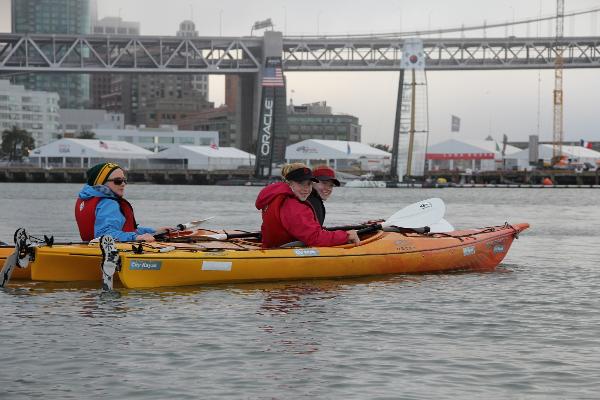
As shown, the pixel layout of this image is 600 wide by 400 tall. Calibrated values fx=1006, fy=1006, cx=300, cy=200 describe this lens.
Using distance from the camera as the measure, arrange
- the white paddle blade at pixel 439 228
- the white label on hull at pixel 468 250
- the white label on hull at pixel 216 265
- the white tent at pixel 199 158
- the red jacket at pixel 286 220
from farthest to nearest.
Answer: the white tent at pixel 199 158 → the white paddle blade at pixel 439 228 → the white label on hull at pixel 468 250 → the red jacket at pixel 286 220 → the white label on hull at pixel 216 265

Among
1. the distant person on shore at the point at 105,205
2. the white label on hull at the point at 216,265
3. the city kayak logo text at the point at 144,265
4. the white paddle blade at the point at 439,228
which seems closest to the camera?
the city kayak logo text at the point at 144,265

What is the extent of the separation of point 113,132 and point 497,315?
5278 inches

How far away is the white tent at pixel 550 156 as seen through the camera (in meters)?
106

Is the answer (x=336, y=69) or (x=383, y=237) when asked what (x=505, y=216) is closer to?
(x=383, y=237)

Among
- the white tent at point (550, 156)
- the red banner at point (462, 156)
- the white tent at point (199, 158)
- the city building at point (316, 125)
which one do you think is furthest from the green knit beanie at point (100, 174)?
the city building at point (316, 125)

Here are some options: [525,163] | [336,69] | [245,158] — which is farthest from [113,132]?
[525,163]

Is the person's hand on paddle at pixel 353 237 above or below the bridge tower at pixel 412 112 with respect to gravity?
below

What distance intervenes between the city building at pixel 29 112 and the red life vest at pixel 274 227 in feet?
552

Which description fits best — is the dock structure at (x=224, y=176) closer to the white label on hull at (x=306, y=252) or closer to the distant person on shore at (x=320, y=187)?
the distant person on shore at (x=320, y=187)

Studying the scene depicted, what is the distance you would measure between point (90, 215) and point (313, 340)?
4342 mm

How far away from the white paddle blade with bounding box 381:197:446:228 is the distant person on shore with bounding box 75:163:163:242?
15.0ft

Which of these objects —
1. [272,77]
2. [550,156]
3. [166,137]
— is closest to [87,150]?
[272,77]

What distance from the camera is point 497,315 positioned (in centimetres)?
1175

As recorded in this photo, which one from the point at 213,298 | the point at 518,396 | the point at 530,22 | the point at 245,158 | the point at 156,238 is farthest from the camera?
the point at 530,22
